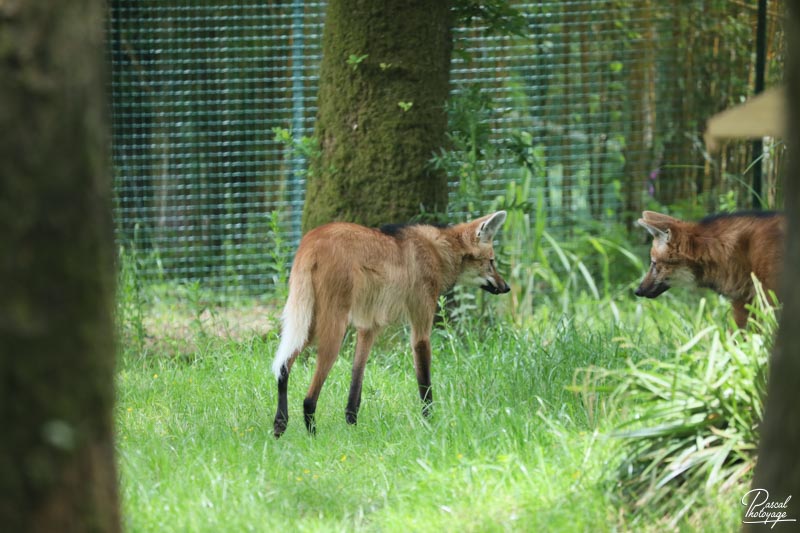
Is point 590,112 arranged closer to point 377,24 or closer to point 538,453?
point 377,24

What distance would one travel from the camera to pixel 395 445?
11.3 ft

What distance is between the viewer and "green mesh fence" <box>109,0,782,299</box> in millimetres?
6598

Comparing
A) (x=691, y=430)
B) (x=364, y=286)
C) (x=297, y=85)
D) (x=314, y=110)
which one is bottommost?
(x=691, y=430)

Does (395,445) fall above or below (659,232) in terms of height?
below

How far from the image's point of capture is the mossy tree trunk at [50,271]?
1482mm

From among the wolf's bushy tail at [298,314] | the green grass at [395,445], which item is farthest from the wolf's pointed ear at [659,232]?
the wolf's bushy tail at [298,314]

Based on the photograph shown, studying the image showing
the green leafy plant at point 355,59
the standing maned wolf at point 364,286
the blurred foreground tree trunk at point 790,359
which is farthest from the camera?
the green leafy plant at point 355,59

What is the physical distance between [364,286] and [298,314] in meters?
0.33

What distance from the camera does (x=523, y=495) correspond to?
2.72 metres

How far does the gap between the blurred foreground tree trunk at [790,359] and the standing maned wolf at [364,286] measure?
2.31 metres

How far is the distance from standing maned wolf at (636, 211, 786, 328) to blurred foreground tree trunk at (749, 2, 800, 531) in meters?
2.77

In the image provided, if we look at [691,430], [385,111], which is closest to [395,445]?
[691,430]

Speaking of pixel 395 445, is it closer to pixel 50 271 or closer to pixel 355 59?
pixel 50 271

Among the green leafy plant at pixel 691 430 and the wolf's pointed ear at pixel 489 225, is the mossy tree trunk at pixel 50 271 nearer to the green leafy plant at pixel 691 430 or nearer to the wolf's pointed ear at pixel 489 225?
the green leafy plant at pixel 691 430
